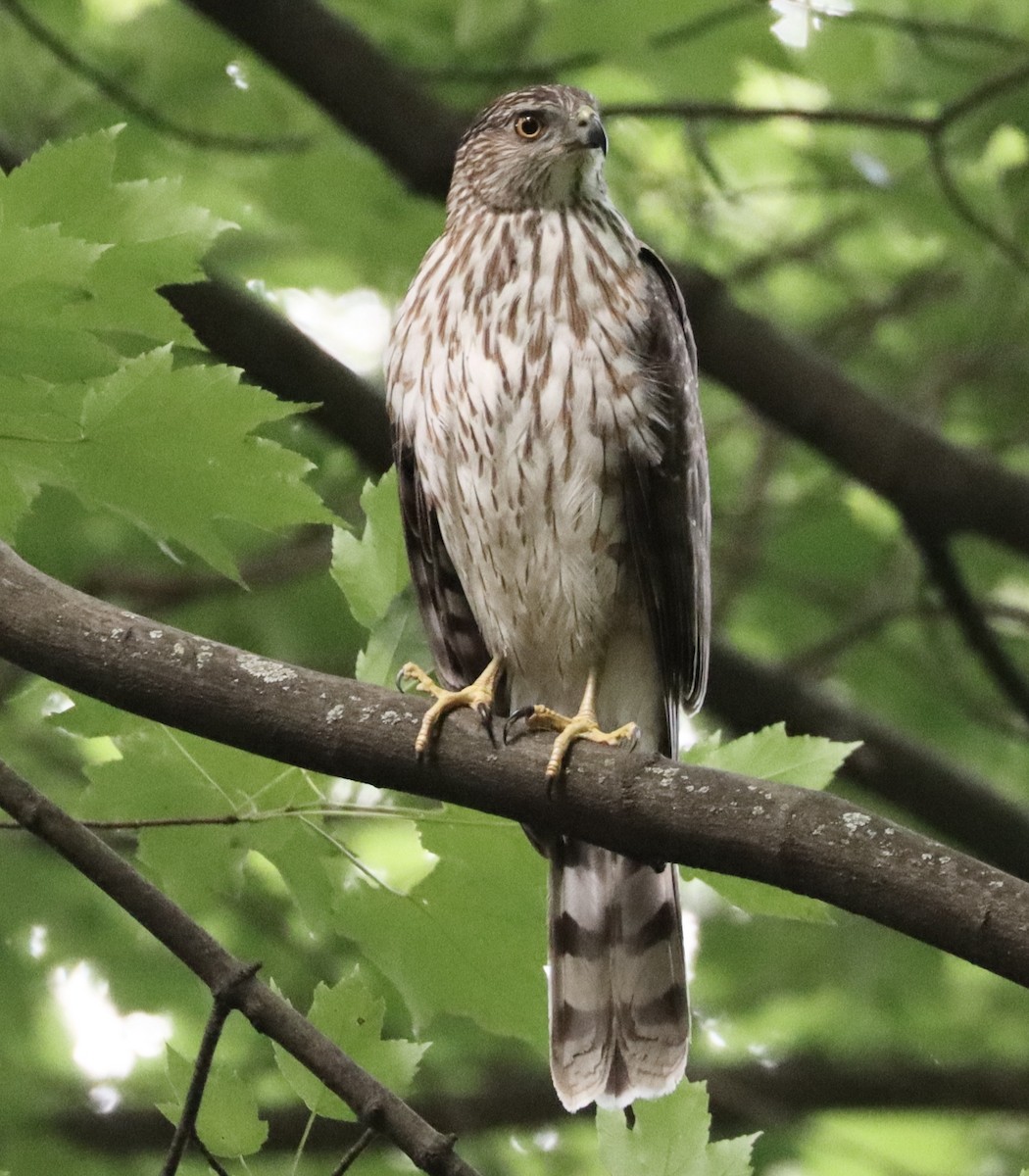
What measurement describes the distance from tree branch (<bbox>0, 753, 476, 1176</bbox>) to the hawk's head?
2.32 meters

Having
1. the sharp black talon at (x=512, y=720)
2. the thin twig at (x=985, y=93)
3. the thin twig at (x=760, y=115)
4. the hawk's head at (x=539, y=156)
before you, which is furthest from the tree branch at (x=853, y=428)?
the sharp black talon at (x=512, y=720)

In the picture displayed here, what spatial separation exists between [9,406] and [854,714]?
139 inches

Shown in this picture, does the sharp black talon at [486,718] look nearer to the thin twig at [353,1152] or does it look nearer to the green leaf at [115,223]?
the thin twig at [353,1152]

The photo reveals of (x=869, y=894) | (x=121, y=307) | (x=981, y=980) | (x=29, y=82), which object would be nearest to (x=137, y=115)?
(x=29, y=82)

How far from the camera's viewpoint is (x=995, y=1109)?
235 inches

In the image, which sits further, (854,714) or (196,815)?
(854,714)

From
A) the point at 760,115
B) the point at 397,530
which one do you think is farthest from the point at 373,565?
the point at 760,115

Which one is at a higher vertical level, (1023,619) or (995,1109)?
(1023,619)

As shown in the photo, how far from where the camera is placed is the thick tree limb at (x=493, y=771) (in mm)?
2387

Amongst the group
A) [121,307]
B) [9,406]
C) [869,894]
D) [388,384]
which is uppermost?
[388,384]

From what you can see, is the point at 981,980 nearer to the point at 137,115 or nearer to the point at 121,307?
the point at 137,115

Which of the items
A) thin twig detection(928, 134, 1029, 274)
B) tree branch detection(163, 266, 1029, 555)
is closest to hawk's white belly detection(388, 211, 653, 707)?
tree branch detection(163, 266, 1029, 555)

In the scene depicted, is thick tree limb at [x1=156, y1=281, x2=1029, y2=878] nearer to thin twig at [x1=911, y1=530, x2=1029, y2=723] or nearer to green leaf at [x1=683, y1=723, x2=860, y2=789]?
thin twig at [x1=911, y1=530, x2=1029, y2=723]

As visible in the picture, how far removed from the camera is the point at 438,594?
450cm
